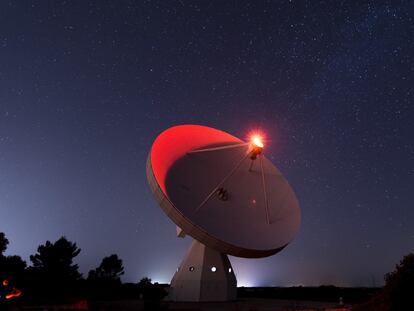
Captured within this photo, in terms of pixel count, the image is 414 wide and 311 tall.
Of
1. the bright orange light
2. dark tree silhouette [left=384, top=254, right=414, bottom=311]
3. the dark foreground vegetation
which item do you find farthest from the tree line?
dark tree silhouette [left=384, top=254, right=414, bottom=311]

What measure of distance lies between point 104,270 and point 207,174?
27.4 metres

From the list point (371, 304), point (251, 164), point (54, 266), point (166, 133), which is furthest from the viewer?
point (54, 266)

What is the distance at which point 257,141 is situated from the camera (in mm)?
19547

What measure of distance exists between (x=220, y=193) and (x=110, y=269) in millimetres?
27761

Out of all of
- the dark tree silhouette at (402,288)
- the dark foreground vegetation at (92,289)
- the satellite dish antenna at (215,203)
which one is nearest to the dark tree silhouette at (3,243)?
the dark foreground vegetation at (92,289)

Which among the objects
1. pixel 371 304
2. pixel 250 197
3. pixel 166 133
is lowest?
pixel 371 304

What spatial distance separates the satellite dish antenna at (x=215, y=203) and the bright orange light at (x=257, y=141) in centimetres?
3

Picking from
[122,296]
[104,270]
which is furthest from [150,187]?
[104,270]

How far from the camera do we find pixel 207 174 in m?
20.0

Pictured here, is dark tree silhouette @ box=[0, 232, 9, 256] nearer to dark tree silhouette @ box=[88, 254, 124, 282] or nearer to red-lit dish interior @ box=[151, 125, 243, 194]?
dark tree silhouette @ box=[88, 254, 124, 282]

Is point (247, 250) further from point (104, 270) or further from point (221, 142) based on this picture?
point (104, 270)

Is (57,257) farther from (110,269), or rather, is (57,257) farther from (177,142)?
(177,142)

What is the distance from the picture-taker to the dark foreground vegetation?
10.8 meters

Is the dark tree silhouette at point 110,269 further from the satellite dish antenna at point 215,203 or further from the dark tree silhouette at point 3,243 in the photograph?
the satellite dish antenna at point 215,203
